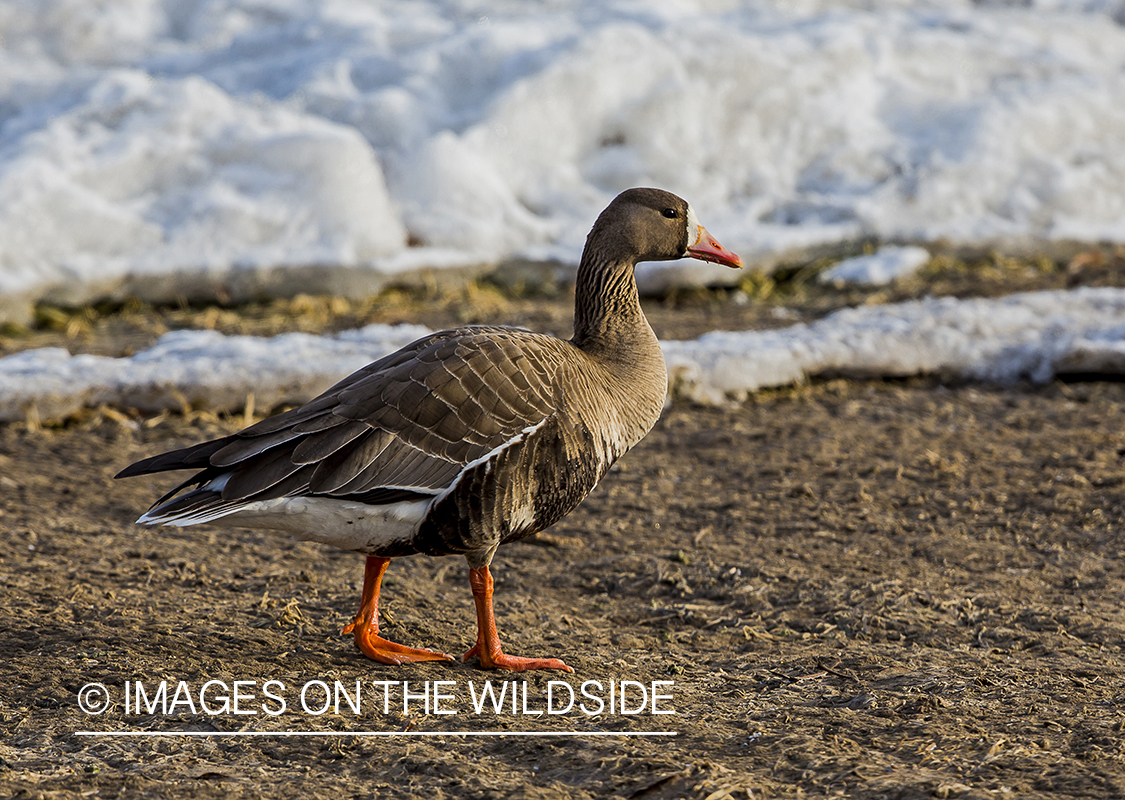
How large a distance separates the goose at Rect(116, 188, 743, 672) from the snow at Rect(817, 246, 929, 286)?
302 inches

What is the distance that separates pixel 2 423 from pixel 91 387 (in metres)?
0.66

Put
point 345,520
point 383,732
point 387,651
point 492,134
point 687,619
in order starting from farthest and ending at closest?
point 492,134 < point 687,619 < point 387,651 < point 345,520 < point 383,732

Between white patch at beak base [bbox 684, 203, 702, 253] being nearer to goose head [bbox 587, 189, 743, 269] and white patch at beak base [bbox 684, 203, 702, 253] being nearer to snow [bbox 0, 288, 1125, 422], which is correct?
goose head [bbox 587, 189, 743, 269]

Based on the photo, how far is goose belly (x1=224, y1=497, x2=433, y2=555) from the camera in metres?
4.44

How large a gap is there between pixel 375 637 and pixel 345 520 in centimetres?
59

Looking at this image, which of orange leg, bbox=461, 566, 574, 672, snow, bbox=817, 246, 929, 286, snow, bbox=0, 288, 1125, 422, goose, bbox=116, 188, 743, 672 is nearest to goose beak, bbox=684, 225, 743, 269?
goose, bbox=116, 188, 743, 672

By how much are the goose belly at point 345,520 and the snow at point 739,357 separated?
4.01 metres

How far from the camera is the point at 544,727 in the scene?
405 cm

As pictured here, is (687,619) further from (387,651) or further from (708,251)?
(708,251)

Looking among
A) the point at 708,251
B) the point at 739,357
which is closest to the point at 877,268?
the point at 739,357

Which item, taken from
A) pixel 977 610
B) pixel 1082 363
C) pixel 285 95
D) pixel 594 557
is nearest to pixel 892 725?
pixel 977 610

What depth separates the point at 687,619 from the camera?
17.7 ft

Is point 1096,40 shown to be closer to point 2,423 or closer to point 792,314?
point 792,314

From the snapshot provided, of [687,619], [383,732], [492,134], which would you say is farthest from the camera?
[492,134]
